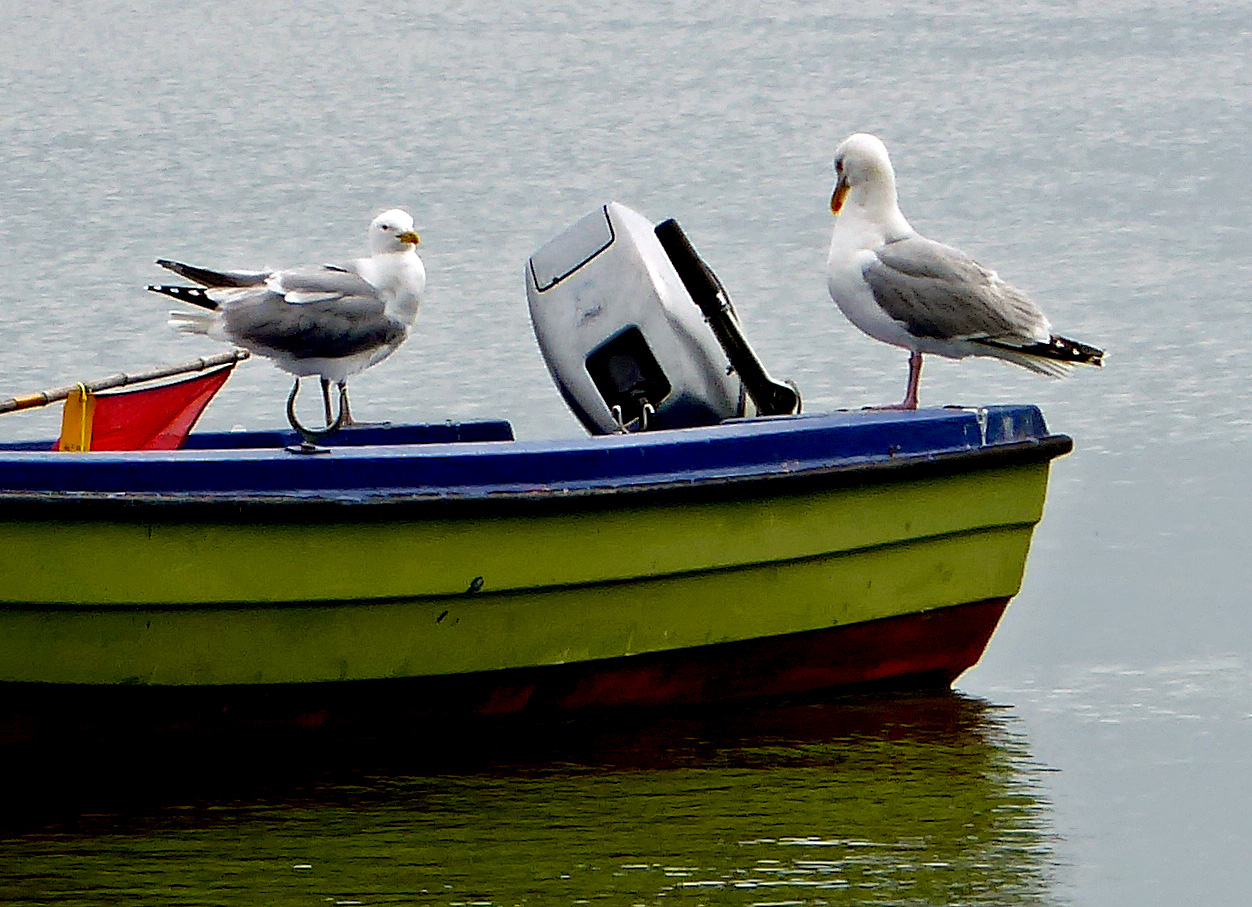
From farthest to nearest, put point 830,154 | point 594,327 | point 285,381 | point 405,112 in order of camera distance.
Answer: point 405,112 < point 830,154 < point 285,381 < point 594,327

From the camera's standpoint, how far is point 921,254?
23.4 feet

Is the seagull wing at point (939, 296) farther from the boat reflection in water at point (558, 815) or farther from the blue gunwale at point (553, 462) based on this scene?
the boat reflection in water at point (558, 815)

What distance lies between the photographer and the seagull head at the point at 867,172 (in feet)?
23.8

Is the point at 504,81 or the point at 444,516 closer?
the point at 444,516

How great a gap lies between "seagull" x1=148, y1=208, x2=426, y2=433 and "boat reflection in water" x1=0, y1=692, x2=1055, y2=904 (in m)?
1.12

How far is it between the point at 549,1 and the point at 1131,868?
1346 inches

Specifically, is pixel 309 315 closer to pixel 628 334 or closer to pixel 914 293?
pixel 628 334

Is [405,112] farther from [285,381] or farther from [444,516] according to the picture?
[444,516]

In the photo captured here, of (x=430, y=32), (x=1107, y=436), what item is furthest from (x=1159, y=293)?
(x=430, y=32)

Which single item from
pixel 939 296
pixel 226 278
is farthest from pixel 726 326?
pixel 226 278

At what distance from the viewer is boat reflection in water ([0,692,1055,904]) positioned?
5.88 meters

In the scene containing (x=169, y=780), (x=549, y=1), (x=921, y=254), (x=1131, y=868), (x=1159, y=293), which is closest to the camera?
(x=1131, y=868)

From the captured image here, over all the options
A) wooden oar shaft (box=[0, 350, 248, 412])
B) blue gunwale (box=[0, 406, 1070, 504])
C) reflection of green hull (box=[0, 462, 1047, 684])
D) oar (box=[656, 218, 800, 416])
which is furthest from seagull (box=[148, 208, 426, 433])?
oar (box=[656, 218, 800, 416])

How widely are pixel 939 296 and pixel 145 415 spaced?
2.46 m
